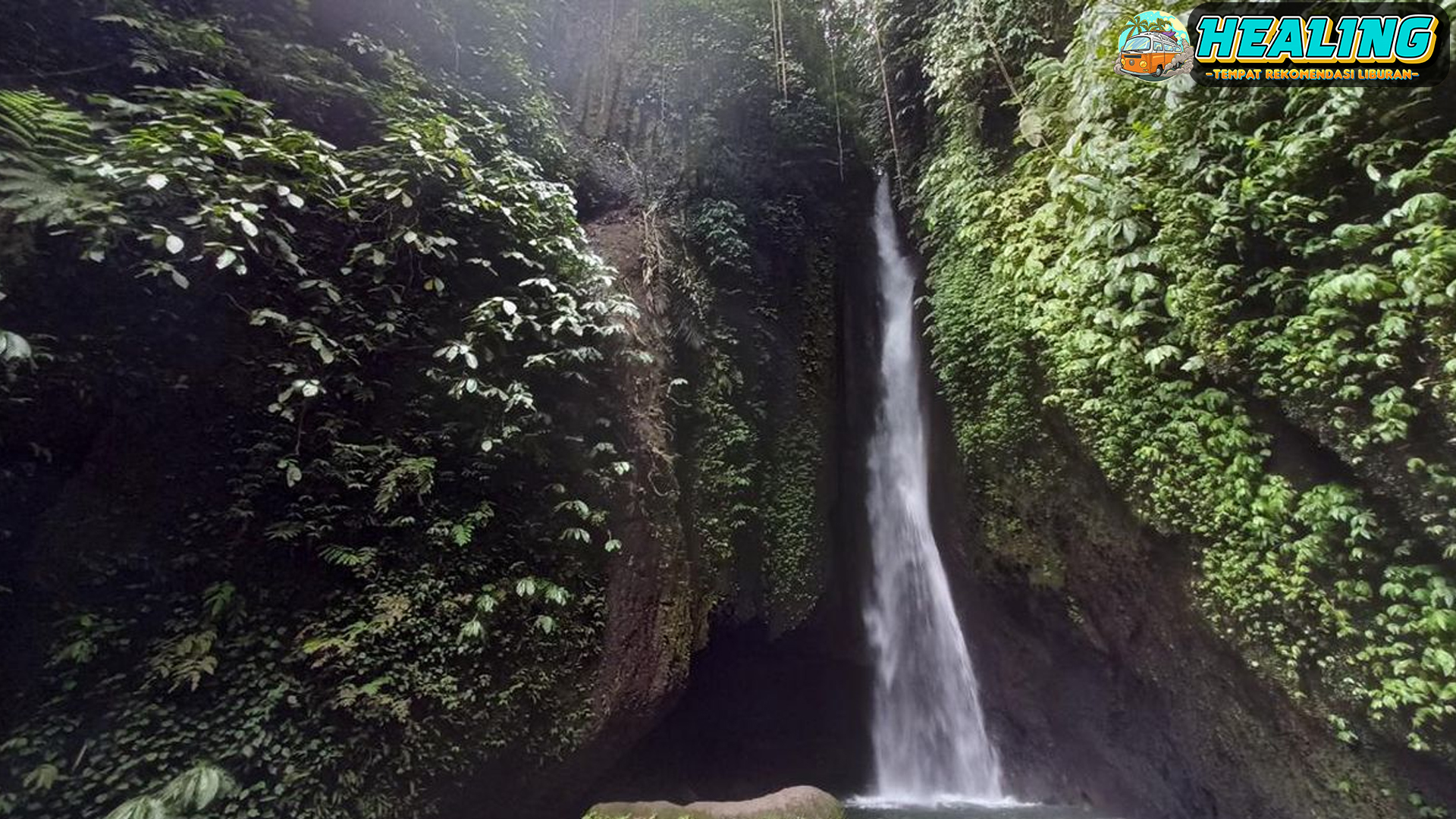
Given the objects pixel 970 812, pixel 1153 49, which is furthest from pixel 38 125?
pixel 970 812

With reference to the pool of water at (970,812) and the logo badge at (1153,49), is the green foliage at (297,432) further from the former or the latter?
the logo badge at (1153,49)

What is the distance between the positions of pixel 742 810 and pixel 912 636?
4303 millimetres

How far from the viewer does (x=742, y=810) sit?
156 inches

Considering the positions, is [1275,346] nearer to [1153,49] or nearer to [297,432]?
[1153,49]

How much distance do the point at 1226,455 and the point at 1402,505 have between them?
875mm

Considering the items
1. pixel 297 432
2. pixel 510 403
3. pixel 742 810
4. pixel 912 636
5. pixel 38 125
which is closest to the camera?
pixel 38 125

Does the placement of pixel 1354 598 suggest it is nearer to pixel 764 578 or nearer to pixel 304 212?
pixel 764 578

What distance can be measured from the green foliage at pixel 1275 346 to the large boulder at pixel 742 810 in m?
3.03

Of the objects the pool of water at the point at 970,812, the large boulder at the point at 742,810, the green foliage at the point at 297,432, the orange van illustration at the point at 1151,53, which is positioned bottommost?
the pool of water at the point at 970,812

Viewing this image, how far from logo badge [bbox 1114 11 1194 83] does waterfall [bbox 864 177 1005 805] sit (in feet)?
13.2

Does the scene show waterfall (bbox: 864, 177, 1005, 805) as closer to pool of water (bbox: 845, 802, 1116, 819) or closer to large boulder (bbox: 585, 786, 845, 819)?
pool of water (bbox: 845, 802, 1116, 819)

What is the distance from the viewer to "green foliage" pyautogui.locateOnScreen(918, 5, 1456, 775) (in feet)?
10.8

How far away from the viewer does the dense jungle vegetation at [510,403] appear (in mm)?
3322

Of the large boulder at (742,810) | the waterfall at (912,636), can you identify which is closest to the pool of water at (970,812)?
the waterfall at (912,636)
